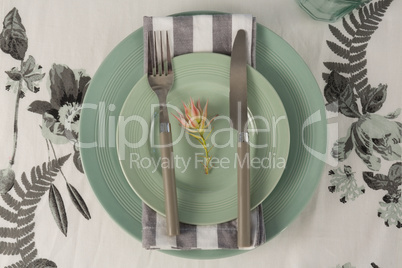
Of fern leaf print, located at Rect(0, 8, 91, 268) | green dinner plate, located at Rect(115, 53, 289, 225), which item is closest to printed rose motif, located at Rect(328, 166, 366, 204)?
green dinner plate, located at Rect(115, 53, 289, 225)

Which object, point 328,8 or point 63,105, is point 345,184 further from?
point 63,105

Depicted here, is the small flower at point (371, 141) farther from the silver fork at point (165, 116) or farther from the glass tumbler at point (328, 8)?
the silver fork at point (165, 116)

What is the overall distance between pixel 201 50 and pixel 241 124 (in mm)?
121

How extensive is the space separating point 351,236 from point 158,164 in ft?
1.05

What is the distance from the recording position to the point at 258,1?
631 millimetres

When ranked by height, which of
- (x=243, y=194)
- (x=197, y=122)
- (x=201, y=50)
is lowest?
(x=243, y=194)

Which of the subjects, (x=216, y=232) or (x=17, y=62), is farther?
(x=17, y=62)

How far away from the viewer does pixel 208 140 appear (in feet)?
1.87

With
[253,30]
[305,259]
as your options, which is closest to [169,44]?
[253,30]

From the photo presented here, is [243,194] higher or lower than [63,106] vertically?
lower

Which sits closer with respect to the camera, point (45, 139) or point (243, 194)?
point (243, 194)

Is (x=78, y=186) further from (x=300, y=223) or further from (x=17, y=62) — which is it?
(x=300, y=223)

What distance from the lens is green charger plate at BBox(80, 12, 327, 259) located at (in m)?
0.56

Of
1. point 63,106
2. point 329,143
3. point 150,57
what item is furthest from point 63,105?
point 329,143
